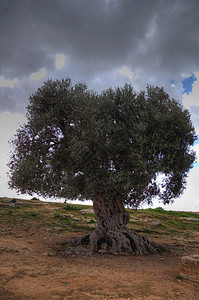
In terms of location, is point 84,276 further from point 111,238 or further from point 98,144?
point 98,144

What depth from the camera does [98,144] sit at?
16984 millimetres

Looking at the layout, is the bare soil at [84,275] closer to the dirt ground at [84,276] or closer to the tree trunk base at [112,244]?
the dirt ground at [84,276]

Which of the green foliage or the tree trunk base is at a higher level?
the green foliage

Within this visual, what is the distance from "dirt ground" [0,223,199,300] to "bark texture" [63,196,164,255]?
3.18ft

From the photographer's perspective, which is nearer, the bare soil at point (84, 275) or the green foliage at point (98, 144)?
the bare soil at point (84, 275)

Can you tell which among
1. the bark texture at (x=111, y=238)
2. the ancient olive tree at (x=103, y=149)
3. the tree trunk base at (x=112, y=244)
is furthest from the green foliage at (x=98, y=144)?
the tree trunk base at (x=112, y=244)

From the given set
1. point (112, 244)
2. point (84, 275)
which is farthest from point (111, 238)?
point (84, 275)

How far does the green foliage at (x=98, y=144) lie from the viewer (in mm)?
15984

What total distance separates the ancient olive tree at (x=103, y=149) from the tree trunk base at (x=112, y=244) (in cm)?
8

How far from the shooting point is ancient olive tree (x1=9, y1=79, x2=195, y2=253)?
52.6 ft

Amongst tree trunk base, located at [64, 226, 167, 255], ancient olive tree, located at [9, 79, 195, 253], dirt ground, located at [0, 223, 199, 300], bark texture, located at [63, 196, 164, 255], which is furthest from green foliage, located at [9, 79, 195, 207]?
dirt ground, located at [0, 223, 199, 300]

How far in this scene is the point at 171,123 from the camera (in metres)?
16.6

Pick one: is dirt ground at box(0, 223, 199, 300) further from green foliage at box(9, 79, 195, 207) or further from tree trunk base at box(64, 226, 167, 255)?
green foliage at box(9, 79, 195, 207)

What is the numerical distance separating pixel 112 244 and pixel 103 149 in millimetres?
7570
